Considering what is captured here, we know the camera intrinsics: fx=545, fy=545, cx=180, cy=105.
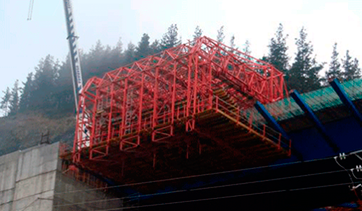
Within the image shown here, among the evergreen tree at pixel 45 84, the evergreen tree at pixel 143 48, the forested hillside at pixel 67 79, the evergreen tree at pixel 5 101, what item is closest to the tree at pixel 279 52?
the forested hillside at pixel 67 79

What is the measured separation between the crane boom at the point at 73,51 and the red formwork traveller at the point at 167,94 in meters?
15.6

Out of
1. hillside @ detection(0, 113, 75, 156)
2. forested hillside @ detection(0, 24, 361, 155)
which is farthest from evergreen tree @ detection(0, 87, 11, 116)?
hillside @ detection(0, 113, 75, 156)

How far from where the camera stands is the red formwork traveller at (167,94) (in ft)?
117

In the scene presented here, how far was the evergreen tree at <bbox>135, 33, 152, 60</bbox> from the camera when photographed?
106 m

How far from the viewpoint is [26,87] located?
12675cm

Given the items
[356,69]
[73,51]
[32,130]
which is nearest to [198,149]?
[73,51]

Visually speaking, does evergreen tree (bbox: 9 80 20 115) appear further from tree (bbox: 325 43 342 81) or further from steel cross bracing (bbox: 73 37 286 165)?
steel cross bracing (bbox: 73 37 286 165)

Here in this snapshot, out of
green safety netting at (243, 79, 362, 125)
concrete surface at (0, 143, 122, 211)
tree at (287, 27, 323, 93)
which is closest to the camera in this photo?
green safety netting at (243, 79, 362, 125)

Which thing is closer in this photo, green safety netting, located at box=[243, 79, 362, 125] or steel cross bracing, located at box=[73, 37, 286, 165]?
green safety netting, located at box=[243, 79, 362, 125]

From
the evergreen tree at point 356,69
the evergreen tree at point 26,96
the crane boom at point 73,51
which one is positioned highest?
the evergreen tree at point 26,96

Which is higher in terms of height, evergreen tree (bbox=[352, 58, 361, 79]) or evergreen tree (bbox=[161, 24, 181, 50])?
evergreen tree (bbox=[161, 24, 181, 50])

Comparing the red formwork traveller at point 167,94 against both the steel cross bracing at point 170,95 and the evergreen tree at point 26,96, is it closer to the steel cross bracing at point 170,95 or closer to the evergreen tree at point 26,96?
the steel cross bracing at point 170,95

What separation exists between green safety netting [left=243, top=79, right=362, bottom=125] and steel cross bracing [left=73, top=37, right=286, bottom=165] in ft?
3.12

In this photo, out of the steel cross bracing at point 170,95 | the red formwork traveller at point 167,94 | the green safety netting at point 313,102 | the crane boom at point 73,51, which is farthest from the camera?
the crane boom at point 73,51
